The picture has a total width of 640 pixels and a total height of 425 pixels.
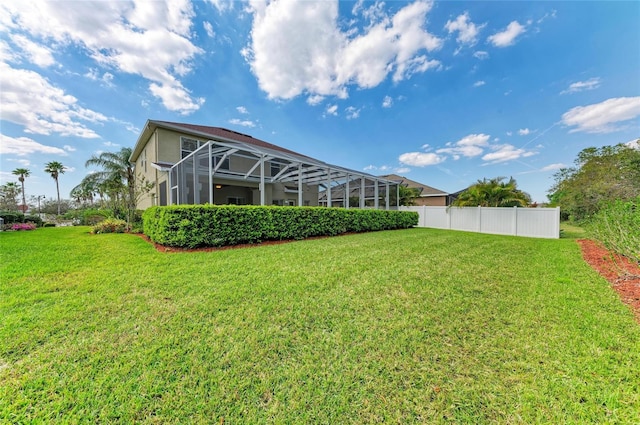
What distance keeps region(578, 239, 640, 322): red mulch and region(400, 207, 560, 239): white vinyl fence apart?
17.1 ft

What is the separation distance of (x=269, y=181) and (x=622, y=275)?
14348mm

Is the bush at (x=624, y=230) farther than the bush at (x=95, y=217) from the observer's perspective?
No

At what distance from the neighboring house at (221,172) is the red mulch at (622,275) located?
883 cm

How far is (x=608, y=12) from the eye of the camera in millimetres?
7570

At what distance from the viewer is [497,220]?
13.0 meters

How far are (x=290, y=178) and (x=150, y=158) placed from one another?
8553 millimetres

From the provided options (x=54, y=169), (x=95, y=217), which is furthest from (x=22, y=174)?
(x=95, y=217)

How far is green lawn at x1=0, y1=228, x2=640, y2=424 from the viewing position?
166 cm

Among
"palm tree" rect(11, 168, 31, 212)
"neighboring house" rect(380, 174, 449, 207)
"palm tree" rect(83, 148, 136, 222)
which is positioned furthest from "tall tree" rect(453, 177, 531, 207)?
"palm tree" rect(11, 168, 31, 212)

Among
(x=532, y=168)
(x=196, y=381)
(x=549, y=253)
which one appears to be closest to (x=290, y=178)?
(x=549, y=253)

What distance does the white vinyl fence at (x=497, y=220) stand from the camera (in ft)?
37.1

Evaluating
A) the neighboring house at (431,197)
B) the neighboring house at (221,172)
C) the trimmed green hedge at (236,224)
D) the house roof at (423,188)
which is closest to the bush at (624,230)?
the trimmed green hedge at (236,224)

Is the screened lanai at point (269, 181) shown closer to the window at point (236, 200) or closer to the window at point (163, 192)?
the window at point (236, 200)

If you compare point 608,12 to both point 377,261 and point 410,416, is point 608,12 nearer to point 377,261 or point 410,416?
point 377,261
